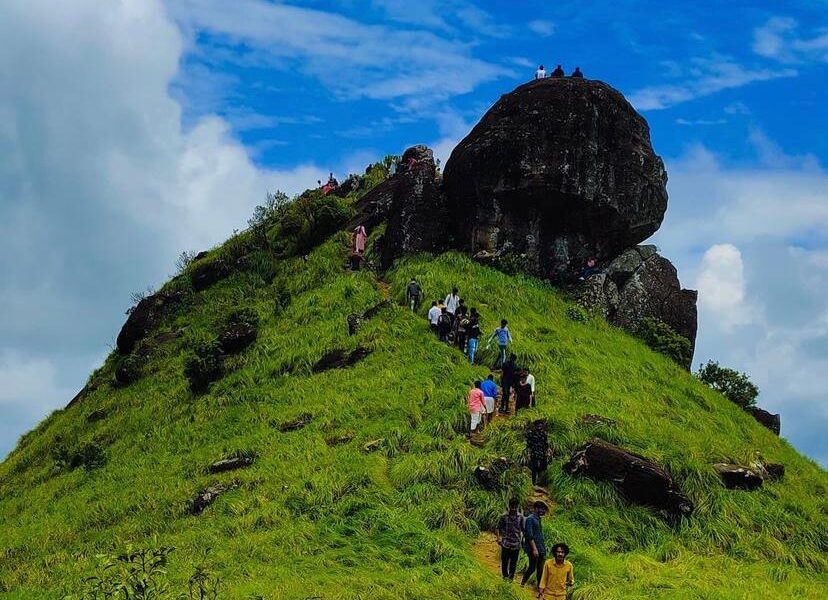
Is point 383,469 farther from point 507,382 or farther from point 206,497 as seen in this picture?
point 507,382

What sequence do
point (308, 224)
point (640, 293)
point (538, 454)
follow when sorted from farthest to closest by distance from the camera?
point (308, 224) < point (640, 293) < point (538, 454)

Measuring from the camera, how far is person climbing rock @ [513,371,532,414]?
26.1 m

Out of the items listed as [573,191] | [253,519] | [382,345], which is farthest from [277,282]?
[253,519]

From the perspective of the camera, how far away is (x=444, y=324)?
102 ft

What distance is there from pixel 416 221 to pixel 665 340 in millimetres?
12671

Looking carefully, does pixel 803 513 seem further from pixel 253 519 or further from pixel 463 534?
pixel 253 519

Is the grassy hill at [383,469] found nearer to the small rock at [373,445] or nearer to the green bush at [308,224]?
the small rock at [373,445]

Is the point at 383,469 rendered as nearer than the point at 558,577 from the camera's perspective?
No

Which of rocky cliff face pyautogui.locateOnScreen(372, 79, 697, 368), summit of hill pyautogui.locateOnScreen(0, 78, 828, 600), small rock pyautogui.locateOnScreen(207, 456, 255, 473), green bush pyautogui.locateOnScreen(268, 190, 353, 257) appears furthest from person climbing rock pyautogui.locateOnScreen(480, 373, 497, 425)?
green bush pyautogui.locateOnScreen(268, 190, 353, 257)

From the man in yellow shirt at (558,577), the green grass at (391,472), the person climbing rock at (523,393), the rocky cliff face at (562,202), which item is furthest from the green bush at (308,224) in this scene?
the man in yellow shirt at (558,577)

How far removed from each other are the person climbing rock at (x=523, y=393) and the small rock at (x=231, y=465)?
329 inches

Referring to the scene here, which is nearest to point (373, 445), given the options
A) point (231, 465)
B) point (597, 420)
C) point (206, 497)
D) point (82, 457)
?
point (231, 465)

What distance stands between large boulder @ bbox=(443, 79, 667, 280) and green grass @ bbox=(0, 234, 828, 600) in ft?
9.03

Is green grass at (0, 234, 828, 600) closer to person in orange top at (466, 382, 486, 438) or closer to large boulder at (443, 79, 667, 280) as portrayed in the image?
person in orange top at (466, 382, 486, 438)
